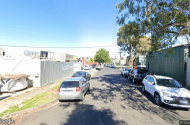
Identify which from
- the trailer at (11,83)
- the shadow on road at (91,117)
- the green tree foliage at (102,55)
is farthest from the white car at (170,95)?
the green tree foliage at (102,55)

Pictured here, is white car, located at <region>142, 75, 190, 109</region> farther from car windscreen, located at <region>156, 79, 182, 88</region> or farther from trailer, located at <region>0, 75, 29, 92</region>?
trailer, located at <region>0, 75, 29, 92</region>

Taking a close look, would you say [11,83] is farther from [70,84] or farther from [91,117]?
[91,117]

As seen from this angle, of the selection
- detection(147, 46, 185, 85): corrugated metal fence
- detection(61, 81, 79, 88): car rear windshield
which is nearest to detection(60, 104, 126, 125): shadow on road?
detection(61, 81, 79, 88): car rear windshield

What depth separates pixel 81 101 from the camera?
22.1ft

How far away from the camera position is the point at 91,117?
464 centimetres

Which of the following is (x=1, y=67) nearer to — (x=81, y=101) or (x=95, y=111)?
(x=81, y=101)

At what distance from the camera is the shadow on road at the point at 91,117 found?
13.8ft

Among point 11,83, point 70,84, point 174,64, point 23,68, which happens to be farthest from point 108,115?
point 174,64

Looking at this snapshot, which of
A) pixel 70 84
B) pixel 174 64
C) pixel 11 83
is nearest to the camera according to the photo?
pixel 70 84

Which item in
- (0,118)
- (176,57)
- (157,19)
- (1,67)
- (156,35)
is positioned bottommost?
(0,118)

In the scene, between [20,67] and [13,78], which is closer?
[13,78]

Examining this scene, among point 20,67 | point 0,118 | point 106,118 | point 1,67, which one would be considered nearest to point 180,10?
point 106,118

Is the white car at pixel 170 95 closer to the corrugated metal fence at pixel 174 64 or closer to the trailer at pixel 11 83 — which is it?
the corrugated metal fence at pixel 174 64

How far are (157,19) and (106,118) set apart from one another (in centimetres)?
709
